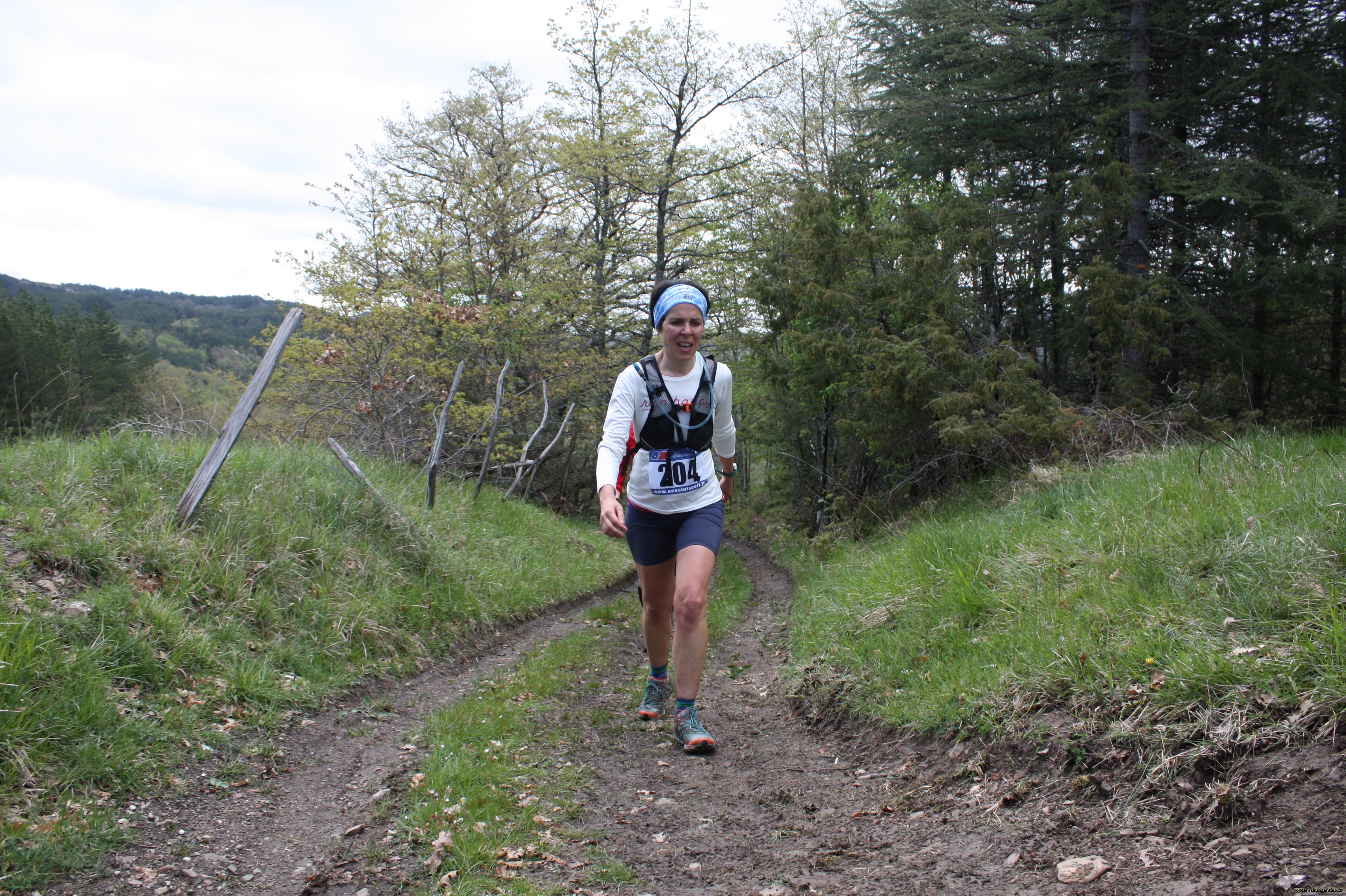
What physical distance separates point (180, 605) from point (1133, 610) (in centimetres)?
519

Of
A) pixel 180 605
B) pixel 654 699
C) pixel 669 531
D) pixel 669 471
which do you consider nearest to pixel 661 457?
pixel 669 471

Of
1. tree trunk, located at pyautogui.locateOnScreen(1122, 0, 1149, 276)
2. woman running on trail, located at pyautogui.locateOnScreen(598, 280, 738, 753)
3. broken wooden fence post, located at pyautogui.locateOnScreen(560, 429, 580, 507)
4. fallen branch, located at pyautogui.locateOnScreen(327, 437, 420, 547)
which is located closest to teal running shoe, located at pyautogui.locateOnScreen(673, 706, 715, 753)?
woman running on trail, located at pyautogui.locateOnScreen(598, 280, 738, 753)

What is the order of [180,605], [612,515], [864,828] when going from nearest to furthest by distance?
[864,828] → [612,515] → [180,605]

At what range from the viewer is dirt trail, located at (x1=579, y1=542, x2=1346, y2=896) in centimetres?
205

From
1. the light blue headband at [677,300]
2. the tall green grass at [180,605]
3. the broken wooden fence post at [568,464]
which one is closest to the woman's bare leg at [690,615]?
the light blue headband at [677,300]

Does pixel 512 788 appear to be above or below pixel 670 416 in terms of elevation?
below

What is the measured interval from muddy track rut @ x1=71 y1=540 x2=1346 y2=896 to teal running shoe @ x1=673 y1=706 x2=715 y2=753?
0.08m

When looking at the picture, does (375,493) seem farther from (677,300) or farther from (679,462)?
(677,300)

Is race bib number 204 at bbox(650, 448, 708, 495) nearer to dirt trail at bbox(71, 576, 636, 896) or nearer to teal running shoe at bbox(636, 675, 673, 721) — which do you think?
teal running shoe at bbox(636, 675, 673, 721)

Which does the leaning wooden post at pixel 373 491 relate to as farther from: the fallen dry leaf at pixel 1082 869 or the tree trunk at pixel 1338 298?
the tree trunk at pixel 1338 298

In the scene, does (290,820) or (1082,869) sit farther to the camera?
(290,820)

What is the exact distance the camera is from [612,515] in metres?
3.50

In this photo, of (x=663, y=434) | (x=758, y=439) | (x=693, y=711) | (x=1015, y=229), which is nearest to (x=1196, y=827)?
(x=693, y=711)

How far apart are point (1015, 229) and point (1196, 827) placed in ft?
40.2
